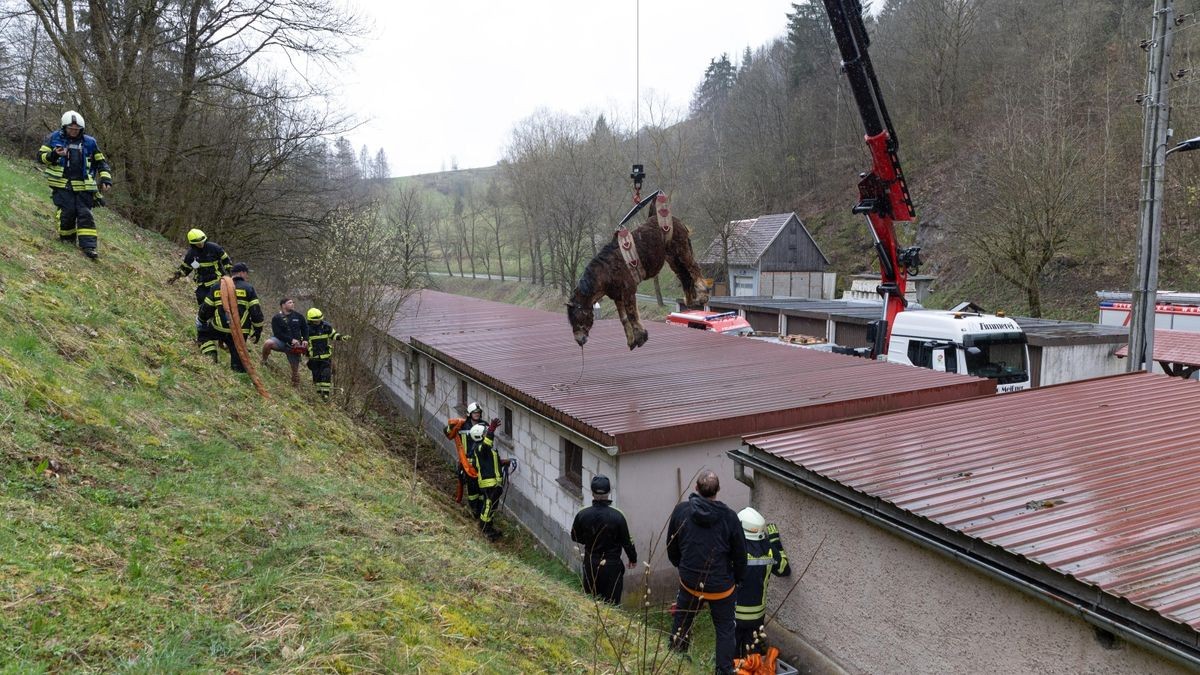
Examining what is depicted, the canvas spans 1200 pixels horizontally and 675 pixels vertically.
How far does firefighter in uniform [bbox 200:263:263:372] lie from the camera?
10102 millimetres

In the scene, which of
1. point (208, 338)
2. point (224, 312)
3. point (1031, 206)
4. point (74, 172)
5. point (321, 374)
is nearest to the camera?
point (224, 312)

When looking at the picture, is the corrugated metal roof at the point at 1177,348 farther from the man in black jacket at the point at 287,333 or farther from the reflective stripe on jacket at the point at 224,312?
the reflective stripe on jacket at the point at 224,312

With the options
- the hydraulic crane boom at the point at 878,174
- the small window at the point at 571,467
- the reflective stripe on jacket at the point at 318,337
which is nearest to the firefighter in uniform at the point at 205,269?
the reflective stripe on jacket at the point at 318,337

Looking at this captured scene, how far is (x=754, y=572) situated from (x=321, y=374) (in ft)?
30.8

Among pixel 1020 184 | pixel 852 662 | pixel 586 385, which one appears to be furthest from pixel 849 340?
pixel 852 662

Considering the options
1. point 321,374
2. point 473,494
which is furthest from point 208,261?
point 473,494

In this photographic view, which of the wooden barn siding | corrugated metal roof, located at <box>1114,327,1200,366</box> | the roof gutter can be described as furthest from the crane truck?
the wooden barn siding

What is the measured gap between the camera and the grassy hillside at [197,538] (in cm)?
396

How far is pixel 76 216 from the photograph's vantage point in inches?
439

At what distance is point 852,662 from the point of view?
651cm

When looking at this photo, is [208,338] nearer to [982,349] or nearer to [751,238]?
[982,349]

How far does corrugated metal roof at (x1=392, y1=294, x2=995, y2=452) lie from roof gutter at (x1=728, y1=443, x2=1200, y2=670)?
58.8 inches

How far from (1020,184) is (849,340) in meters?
9.00

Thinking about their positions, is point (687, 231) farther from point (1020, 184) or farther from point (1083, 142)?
point (1083, 142)
